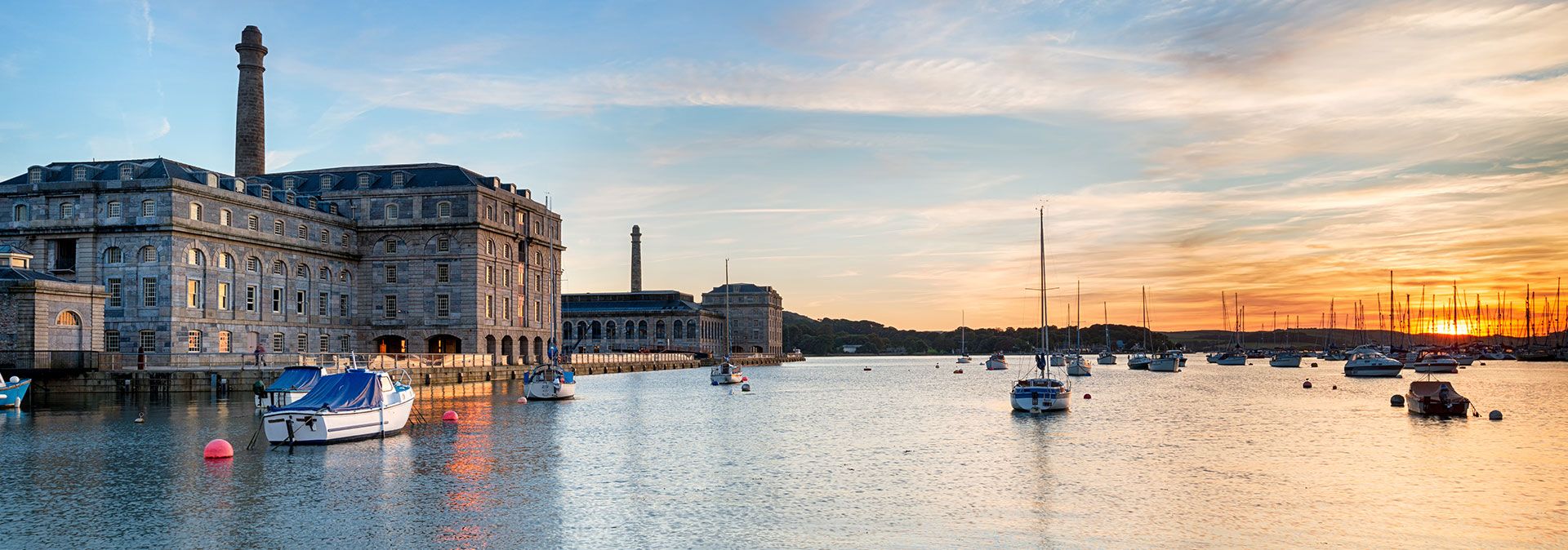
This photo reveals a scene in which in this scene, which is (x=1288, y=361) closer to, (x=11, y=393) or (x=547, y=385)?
(x=547, y=385)

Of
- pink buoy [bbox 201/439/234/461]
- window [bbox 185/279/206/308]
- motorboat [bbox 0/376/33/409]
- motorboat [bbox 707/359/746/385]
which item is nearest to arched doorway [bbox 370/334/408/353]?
window [bbox 185/279/206/308]

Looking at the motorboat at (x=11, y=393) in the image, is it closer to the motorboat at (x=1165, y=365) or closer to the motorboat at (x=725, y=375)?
the motorboat at (x=725, y=375)

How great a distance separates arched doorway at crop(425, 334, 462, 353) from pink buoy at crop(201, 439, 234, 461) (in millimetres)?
72864

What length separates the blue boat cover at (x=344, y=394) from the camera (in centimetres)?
4000

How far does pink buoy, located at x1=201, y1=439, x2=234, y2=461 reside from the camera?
3441 centimetres

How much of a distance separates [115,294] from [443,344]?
97.9 feet

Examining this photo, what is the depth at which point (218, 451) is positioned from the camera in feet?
113

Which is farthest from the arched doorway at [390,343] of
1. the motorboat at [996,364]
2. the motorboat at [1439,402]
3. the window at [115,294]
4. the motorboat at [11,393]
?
the motorboat at [996,364]

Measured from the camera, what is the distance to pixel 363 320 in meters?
108

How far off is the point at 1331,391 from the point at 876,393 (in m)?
35.5

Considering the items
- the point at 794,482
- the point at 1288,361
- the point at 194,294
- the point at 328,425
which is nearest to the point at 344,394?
the point at 328,425

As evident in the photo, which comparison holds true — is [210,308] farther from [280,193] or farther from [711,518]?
[711,518]

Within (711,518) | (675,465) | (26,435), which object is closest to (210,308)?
(26,435)

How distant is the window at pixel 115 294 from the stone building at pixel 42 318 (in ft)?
40.8
